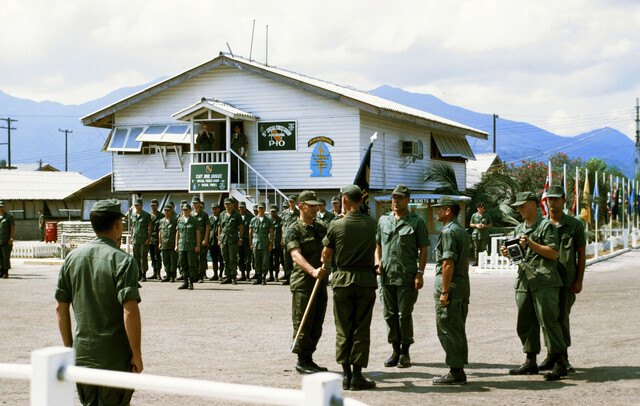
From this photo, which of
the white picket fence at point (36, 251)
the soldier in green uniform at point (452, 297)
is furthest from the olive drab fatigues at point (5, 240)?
the soldier in green uniform at point (452, 297)

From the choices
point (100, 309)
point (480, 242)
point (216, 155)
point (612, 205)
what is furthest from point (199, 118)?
point (100, 309)

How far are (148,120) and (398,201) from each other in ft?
71.7

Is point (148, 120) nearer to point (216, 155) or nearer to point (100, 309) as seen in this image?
point (216, 155)

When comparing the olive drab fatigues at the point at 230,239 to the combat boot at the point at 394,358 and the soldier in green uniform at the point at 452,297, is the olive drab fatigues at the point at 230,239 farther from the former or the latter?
the soldier in green uniform at the point at 452,297

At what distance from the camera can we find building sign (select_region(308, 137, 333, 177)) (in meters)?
26.4

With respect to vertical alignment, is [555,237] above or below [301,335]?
above

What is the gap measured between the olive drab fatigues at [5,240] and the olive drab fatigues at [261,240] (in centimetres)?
642

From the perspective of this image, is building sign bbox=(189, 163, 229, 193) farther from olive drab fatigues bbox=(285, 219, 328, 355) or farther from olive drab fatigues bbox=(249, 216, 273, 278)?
olive drab fatigues bbox=(285, 219, 328, 355)

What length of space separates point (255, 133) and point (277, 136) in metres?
0.87

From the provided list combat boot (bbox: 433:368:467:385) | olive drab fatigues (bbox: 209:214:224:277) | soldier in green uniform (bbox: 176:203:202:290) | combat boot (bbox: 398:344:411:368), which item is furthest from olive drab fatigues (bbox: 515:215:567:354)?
olive drab fatigues (bbox: 209:214:224:277)

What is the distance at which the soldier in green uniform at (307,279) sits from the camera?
812 cm

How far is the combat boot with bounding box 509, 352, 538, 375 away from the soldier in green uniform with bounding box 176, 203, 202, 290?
10.6 metres

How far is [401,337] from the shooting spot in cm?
859

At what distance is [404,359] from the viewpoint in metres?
8.55
